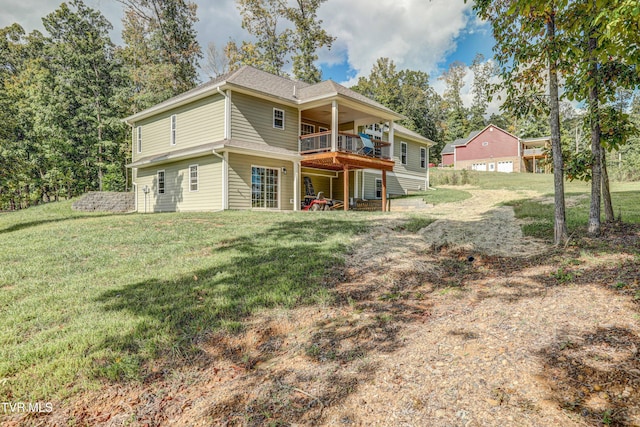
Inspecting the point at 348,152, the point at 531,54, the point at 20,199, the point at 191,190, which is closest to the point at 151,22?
the point at 20,199

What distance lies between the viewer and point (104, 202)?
18.6m

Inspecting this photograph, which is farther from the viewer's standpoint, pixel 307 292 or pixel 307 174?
pixel 307 174

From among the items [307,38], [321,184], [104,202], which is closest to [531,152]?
[307,38]

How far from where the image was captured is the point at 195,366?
10.7 ft

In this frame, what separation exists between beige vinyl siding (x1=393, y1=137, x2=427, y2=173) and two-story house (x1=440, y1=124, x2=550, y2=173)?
17985 millimetres

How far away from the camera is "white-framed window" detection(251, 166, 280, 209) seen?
1462 centimetres

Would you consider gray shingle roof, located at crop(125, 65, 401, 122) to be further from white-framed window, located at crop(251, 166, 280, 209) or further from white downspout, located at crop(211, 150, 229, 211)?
white-framed window, located at crop(251, 166, 280, 209)

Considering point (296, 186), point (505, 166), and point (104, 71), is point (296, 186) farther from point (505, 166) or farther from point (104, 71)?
point (505, 166)

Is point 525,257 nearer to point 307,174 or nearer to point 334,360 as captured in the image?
point 334,360

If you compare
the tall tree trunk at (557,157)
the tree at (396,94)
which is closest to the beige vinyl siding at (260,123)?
the tall tree trunk at (557,157)

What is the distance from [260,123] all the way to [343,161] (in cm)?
390

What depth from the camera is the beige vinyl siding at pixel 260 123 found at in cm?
1437

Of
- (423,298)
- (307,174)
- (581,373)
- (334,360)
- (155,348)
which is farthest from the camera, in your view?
(307,174)

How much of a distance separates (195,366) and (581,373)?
122 inches
